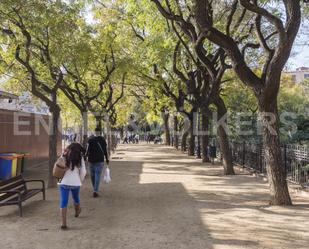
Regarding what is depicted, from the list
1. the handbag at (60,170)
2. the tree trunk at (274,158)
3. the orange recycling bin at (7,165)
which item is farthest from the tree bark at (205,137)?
the handbag at (60,170)

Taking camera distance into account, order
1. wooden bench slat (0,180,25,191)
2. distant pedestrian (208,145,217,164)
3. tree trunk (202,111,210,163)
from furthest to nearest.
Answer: tree trunk (202,111,210,163), distant pedestrian (208,145,217,164), wooden bench slat (0,180,25,191)

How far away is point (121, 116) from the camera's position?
45625 mm

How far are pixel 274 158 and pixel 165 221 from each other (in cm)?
297

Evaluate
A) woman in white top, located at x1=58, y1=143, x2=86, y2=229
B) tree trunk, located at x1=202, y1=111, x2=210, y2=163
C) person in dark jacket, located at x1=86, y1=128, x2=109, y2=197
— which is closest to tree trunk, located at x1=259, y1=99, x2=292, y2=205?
person in dark jacket, located at x1=86, y1=128, x2=109, y2=197

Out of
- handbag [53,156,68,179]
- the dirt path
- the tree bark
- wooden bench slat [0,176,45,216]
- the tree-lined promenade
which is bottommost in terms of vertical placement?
the dirt path

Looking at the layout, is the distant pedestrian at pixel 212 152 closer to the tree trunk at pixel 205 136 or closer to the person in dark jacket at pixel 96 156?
the tree trunk at pixel 205 136

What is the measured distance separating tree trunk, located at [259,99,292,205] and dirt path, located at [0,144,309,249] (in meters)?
0.35

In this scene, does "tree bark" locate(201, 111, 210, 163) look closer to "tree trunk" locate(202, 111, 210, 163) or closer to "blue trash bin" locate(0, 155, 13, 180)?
"tree trunk" locate(202, 111, 210, 163)

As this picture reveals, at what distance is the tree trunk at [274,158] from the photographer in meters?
9.48

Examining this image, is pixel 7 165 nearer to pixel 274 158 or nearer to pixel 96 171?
pixel 96 171

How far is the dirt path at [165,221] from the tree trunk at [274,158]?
0.35 m

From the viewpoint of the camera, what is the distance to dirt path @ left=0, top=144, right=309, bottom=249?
6.63 meters

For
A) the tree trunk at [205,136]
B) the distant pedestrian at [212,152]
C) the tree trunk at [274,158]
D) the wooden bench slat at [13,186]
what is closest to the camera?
the wooden bench slat at [13,186]

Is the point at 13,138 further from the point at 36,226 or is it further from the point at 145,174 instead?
the point at 36,226
